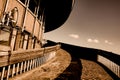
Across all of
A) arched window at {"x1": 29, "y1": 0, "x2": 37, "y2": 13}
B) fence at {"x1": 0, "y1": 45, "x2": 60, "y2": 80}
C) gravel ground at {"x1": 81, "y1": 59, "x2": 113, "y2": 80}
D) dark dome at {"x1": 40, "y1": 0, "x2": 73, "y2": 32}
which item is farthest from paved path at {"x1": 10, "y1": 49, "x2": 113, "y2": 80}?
dark dome at {"x1": 40, "y1": 0, "x2": 73, "y2": 32}

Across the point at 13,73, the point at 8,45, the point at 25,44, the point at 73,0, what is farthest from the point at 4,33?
the point at 73,0

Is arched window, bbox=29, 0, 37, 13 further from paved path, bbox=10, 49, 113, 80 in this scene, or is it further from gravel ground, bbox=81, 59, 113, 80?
gravel ground, bbox=81, 59, 113, 80

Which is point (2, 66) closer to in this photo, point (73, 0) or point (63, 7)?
point (73, 0)

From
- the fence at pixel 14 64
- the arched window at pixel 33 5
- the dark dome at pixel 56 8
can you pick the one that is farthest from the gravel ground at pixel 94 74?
the dark dome at pixel 56 8

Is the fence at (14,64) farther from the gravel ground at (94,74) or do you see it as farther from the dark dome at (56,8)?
the dark dome at (56,8)

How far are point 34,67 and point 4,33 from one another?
2.16 m

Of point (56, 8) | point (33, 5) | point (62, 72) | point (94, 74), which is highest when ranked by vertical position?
point (56, 8)

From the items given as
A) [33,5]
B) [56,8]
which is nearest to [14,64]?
[33,5]

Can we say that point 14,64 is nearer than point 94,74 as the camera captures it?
Yes

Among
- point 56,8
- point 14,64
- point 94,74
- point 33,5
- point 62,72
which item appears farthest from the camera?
point 56,8

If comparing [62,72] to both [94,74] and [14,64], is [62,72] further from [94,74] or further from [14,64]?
[14,64]

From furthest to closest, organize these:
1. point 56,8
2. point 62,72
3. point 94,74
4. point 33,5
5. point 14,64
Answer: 1. point 56,8
2. point 33,5
3. point 94,74
4. point 62,72
5. point 14,64

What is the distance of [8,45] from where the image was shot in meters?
7.62

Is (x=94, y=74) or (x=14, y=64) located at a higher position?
(x=14, y=64)
